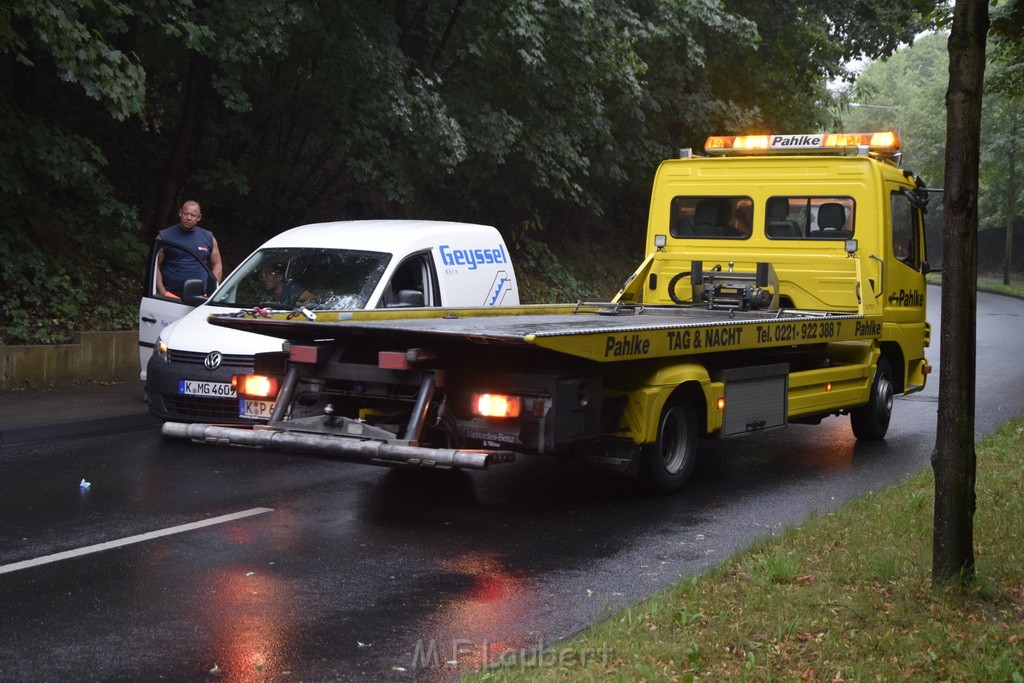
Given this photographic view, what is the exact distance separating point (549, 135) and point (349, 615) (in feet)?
53.0

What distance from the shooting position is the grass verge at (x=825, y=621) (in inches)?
184

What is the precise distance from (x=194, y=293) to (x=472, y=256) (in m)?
2.55

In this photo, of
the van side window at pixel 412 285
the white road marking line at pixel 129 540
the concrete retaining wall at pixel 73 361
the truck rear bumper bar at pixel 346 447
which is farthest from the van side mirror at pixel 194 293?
the white road marking line at pixel 129 540

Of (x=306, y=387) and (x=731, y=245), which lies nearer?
(x=306, y=387)

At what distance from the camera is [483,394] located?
727 centimetres

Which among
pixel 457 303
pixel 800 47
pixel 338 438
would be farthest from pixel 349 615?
pixel 800 47

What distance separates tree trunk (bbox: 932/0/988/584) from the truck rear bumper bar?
2.40m

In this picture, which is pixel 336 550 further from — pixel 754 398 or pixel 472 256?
pixel 472 256

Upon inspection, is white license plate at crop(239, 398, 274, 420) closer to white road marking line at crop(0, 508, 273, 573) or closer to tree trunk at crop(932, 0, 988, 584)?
white road marking line at crop(0, 508, 273, 573)

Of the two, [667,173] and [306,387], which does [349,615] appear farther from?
[667,173]

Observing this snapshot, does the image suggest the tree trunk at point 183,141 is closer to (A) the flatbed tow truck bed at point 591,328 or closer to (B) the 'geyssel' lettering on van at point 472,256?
(B) the 'geyssel' lettering on van at point 472,256

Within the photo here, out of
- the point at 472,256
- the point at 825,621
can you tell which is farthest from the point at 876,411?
the point at 825,621

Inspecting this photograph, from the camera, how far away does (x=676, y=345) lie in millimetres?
8125

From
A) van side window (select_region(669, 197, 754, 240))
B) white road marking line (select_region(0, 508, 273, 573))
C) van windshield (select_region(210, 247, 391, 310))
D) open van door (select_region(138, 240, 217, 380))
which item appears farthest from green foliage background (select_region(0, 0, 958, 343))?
white road marking line (select_region(0, 508, 273, 573))
